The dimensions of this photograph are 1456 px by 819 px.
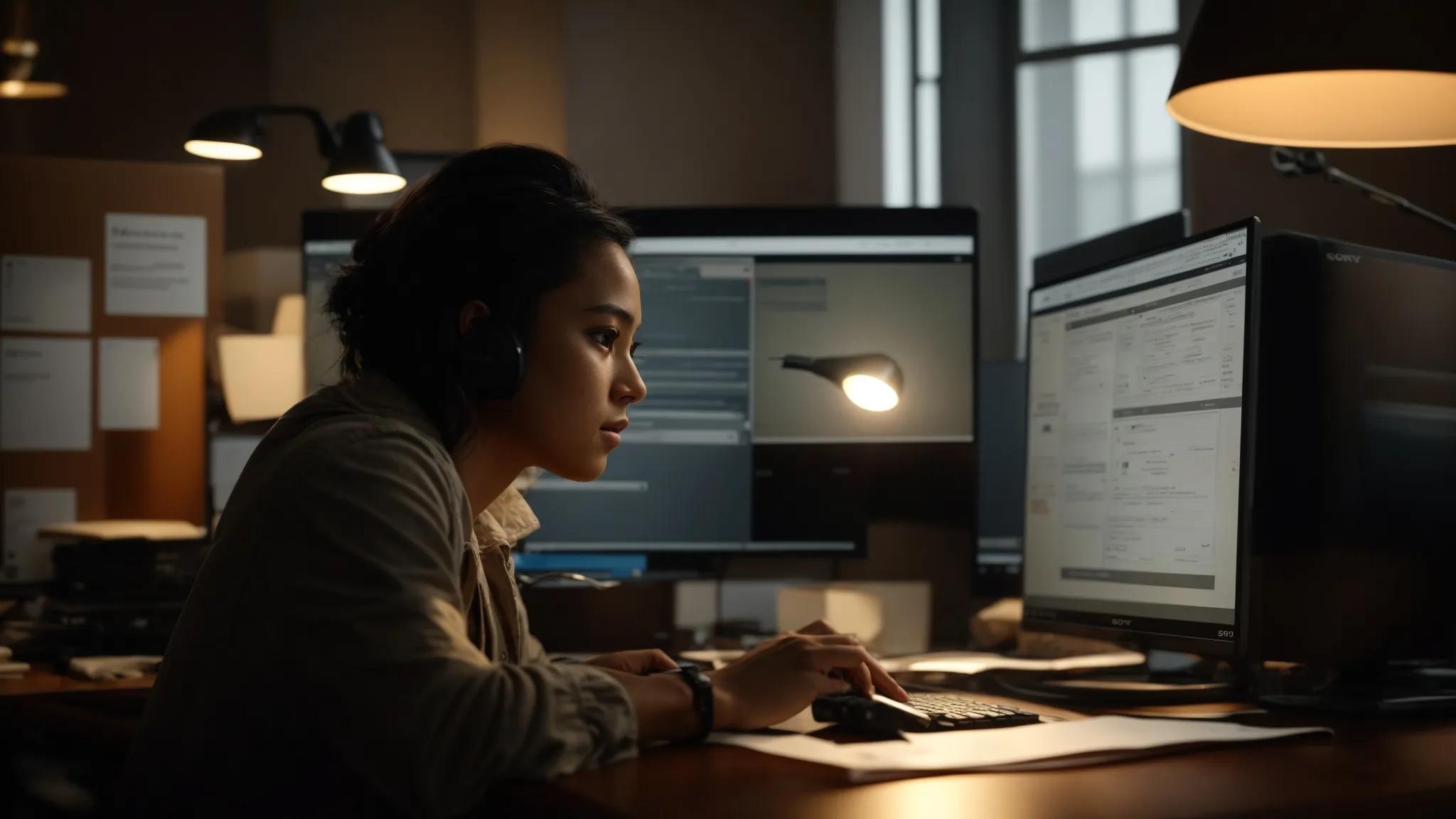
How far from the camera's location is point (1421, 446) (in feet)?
4.43

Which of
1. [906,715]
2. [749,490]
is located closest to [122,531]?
[749,490]

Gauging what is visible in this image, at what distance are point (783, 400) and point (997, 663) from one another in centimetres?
47

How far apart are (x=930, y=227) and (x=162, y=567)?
46.3 inches

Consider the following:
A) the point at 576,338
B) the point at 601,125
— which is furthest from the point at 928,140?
the point at 576,338

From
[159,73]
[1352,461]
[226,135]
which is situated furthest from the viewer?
[159,73]

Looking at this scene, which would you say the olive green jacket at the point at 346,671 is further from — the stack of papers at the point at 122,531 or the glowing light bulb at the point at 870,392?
the stack of papers at the point at 122,531

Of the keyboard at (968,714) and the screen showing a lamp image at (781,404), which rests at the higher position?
the screen showing a lamp image at (781,404)

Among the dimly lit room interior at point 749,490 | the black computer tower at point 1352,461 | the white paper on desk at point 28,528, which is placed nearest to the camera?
the dimly lit room interior at point 749,490

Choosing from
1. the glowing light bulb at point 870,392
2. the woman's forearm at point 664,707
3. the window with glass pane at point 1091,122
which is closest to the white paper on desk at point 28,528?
the glowing light bulb at point 870,392

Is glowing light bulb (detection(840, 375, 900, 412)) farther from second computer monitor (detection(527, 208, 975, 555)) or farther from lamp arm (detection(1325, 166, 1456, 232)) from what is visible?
lamp arm (detection(1325, 166, 1456, 232))

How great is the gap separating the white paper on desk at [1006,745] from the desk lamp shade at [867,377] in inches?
24.0

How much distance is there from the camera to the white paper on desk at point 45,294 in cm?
229

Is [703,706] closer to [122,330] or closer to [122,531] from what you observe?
[122,531]

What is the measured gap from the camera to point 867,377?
1661 millimetres
